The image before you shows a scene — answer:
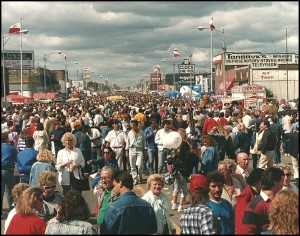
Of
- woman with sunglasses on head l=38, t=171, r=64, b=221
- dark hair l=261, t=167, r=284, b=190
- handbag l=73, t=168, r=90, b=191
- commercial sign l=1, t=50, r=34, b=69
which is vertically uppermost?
commercial sign l=1, t=50, r=34, b=69

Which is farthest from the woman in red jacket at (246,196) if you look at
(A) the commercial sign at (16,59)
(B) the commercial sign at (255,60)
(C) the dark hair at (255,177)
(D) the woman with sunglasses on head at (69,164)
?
(A) the commercial sign at (16,59)

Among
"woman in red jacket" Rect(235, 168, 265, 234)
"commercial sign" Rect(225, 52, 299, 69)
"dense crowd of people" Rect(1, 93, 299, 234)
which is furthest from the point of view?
"commercial sign" Rect(225, 52, 299, 69)

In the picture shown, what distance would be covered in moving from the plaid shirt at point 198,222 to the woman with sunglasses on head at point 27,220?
1330 millimetres

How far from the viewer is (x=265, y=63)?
68.6 metres

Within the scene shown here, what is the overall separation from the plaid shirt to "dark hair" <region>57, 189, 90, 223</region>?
96 centimetres

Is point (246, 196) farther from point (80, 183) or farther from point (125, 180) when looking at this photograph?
point (80, 183)

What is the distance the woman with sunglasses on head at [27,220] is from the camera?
4281 mm

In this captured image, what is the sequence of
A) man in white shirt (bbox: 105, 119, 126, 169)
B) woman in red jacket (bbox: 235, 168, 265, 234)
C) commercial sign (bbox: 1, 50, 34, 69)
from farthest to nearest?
commercial sign (bbox: 1, 50, 34, 69)
man in white shirt (bbox: 105, 119, 126, 169)
woman in red jacket (bbox: 235, 168, 265, 234)

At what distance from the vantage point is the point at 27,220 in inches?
174

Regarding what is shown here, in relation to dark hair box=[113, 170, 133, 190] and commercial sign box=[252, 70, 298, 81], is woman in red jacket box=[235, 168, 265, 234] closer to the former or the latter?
dark hair box=[113, 170, 133, 190]

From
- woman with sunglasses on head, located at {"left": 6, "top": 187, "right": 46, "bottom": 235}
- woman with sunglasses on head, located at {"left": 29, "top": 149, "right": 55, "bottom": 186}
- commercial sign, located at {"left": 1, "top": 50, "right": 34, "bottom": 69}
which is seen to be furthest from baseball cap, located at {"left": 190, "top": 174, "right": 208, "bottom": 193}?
commercial sign, located at {"left": 1, "top": 50, "right": 34, "bottom": 69}

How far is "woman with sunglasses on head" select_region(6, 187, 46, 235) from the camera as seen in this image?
169 inches

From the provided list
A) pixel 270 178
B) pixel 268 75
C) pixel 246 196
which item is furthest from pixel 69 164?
pixel 268 75

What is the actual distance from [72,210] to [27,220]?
425 mm
